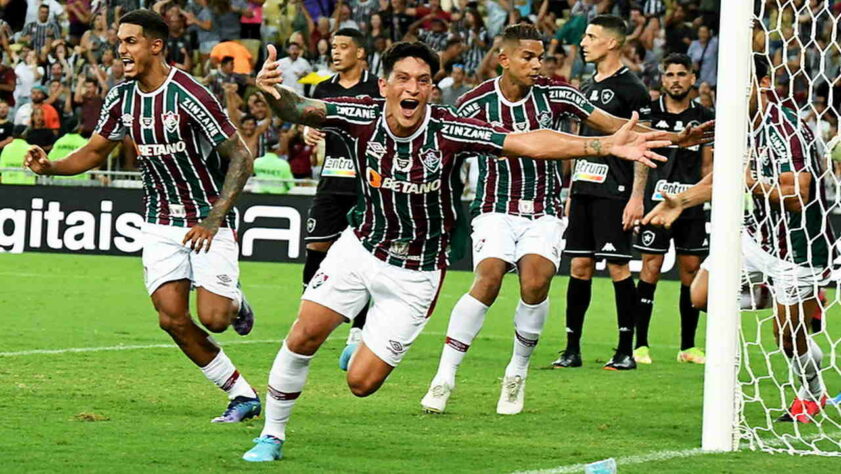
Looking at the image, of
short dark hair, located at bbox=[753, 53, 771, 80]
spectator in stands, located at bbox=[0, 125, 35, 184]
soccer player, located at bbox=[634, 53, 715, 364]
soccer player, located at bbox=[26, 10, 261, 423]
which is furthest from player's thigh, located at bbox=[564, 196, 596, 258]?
spectator in stands, located at bbox=[0, 125, 35, 184]

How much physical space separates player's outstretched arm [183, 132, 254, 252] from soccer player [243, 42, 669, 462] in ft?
3.02

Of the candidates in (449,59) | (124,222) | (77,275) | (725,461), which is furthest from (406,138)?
(449,59)

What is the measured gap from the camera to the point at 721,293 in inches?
262

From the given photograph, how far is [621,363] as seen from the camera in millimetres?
10477

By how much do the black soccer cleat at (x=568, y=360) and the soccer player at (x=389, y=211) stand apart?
3.76 m

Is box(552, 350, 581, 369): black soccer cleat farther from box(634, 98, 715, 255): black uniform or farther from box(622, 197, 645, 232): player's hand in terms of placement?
box(622, 197, 645, 232): player's hand

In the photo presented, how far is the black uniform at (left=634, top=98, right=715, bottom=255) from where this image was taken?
36.2ft

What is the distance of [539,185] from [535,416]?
4.69 ft

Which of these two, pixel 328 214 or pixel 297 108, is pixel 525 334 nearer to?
pixel 297 108

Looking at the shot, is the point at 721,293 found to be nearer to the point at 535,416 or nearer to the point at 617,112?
the point at 535,416

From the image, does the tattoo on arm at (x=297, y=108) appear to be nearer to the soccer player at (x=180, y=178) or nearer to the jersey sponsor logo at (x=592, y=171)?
the soccer player at (x=180, y=178)

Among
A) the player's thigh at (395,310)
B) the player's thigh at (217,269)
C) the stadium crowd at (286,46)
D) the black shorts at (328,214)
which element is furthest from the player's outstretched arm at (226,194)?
the stadium crowd at (286,46)

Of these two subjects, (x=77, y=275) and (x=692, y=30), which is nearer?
(x=77, y=275)

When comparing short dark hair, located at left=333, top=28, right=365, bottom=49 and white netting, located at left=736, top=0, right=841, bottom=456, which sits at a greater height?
short dark hair, located at left=333, top=28, right=365, bottom=49
